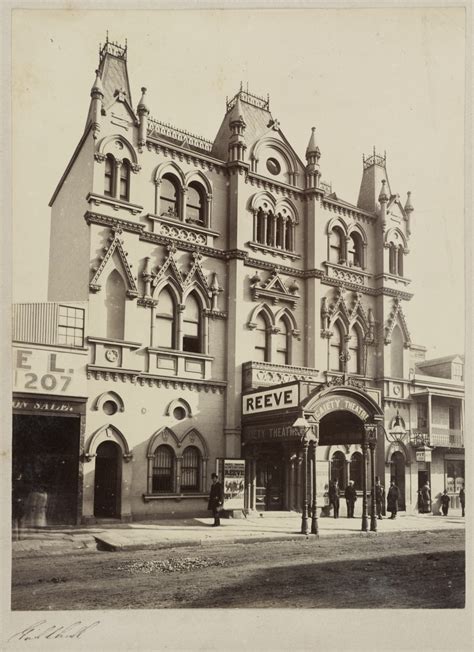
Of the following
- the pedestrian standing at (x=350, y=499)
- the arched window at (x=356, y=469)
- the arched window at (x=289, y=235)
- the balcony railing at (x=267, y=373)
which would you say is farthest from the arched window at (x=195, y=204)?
the arched window at (x=356, y=469)

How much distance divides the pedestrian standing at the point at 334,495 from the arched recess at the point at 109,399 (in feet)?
29.9

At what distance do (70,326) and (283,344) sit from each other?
9509 mm

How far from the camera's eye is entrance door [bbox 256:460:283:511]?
2575 cm

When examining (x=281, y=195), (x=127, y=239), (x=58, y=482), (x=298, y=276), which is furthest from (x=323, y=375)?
(x=58, y=482)

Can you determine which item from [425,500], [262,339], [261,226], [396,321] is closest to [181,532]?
[262,339]

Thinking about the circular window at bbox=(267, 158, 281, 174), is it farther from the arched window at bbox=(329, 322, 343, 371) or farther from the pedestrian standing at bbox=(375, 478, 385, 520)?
the pedestrian standing at bbox=(375, 478, 385, 520)

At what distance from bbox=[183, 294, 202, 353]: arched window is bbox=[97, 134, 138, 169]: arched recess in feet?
17.6

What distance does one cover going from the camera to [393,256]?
105 feet

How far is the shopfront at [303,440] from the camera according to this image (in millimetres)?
21469

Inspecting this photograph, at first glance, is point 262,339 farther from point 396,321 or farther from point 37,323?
point 37,323

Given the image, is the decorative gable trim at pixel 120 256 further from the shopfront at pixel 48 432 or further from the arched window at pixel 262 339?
the arched window at pixel 262 339

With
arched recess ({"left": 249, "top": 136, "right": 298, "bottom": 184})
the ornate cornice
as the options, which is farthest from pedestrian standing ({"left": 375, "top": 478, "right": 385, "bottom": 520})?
the ornate cornice

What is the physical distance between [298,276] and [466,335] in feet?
49.7
